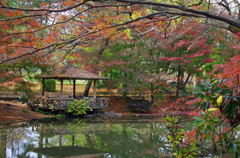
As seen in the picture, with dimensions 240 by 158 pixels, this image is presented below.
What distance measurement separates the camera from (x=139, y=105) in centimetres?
1480

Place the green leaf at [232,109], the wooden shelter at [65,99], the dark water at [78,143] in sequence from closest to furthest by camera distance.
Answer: the green leaf at [232,109] → the dark water at [78,143] → the wooden shelter at [65,99]

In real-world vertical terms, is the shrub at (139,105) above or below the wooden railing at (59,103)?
below

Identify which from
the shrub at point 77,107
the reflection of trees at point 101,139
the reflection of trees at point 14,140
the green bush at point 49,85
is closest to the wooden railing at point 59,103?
the shrub at point 77,107

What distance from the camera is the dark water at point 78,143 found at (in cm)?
569

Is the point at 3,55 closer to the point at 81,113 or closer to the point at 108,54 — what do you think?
the point at 81,113

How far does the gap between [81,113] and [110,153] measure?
6368 mm

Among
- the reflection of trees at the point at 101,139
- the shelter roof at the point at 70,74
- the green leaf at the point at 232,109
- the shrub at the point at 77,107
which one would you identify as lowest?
the reflection of trees at the point at 101,139

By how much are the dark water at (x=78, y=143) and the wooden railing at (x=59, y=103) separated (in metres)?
2.74

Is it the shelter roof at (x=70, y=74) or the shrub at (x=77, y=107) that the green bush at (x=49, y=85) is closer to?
the shelter roof at (x=70, y=74)

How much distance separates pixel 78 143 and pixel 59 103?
5.68 m

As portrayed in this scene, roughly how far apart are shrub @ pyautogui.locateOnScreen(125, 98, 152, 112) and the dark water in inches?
210

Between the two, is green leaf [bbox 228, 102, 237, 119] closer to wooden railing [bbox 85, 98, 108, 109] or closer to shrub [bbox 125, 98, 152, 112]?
wooden railing [bbox 85, 98, 108, 109]

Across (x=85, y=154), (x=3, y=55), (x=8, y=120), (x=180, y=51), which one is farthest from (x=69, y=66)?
(x=85, y=154)

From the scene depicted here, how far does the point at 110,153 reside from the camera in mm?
5875
